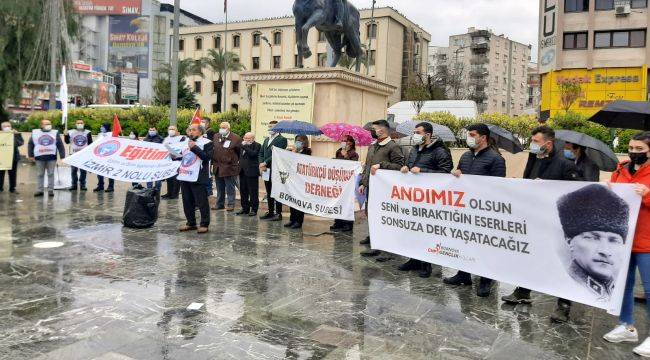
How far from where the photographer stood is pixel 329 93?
1146 centimetres

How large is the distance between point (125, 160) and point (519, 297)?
7.77 meters

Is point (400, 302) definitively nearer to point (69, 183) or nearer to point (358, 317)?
point (358, 317)

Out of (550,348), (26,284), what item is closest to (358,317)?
(550,348)

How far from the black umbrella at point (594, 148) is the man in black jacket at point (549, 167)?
0.71 metres


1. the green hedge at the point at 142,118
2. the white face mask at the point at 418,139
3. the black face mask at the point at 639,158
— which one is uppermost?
the green hedge at the point at 142,118

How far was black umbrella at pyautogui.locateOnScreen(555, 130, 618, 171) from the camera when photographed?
607 centimetres

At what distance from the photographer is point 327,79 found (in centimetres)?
1140

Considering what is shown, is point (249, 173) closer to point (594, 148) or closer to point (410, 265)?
point (410, 265)

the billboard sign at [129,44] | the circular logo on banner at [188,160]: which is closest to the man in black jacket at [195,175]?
the circular logo on banner at [188,160]

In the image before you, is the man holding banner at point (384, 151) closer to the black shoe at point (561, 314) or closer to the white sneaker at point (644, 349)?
the black shoe at point (561, 314)

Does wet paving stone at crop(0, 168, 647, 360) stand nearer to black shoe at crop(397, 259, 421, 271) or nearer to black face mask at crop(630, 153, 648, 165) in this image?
black shoe at crop(397, 259, 421, 271)

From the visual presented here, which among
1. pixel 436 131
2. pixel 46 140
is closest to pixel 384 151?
pixel 436 131

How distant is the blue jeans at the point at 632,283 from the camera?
4.24 meters

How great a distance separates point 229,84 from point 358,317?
211ft
